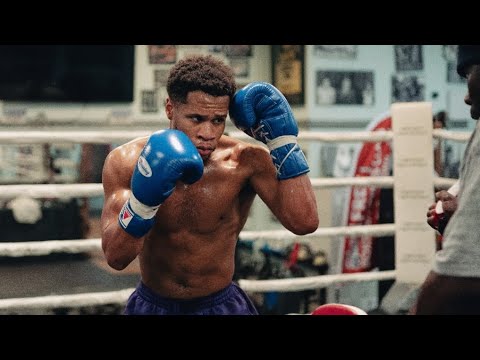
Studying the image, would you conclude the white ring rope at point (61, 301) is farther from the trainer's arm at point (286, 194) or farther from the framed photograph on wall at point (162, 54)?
the framed photograph on wall at point (162, 54)

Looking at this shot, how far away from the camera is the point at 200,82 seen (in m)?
1.45

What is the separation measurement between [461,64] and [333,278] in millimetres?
1706

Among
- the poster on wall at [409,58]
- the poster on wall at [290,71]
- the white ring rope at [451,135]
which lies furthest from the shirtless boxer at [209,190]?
the poster on wall at [409,58]

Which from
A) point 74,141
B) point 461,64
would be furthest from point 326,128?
point 461,64

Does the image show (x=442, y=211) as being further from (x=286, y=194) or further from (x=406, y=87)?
(x=406, y=87)

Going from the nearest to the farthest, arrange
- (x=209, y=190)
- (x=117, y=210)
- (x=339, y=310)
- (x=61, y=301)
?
(x=117, y=210), (x=209, y=190), (x=339, y=310), (x=61, y=301)

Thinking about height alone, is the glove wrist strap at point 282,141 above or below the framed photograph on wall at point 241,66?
below

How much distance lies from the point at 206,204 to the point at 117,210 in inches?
8.9

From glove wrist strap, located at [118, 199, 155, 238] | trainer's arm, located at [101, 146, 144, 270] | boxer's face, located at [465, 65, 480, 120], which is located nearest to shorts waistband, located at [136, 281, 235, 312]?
trainer's arm, located at [101, 146, 144, 270]

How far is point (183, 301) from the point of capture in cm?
155

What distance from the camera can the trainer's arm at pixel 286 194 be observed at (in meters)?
1.54

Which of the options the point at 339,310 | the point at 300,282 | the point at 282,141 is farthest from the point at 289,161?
the point at 300,282

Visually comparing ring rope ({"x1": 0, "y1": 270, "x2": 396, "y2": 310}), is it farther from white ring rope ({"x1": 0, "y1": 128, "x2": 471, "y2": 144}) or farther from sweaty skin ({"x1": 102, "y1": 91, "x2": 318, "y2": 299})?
sweaty skin ({"x1": 102, "y1": 91, "x2": 318, "y2": 299})
